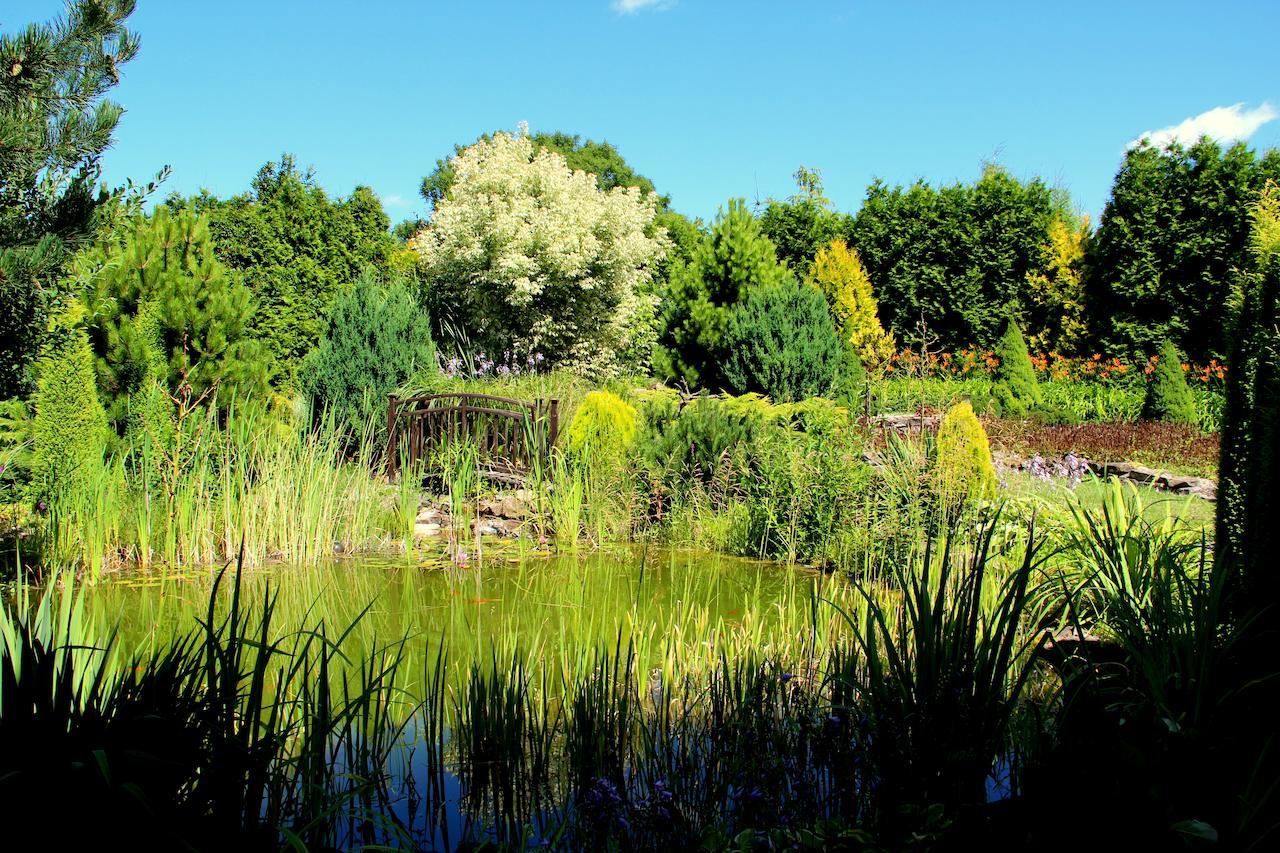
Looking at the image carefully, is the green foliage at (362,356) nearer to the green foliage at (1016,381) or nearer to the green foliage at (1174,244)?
the green foliage at (1016,381)

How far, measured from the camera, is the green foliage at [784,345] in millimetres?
10602

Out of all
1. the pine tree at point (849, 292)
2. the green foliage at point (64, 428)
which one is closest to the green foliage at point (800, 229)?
the pine tree at point (849, 292)

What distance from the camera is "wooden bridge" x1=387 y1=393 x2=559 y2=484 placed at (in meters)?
7.50

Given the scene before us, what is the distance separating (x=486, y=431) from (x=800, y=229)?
907cm

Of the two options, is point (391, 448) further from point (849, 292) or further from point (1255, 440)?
point (849, 292)

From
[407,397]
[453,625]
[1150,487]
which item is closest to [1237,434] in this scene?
[453,625]

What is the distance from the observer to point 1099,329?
13094mm

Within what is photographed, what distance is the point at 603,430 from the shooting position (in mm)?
6984

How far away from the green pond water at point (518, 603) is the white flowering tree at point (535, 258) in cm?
710

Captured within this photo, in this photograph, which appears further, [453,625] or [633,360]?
[633,360]

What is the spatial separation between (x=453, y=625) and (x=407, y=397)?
5.17m

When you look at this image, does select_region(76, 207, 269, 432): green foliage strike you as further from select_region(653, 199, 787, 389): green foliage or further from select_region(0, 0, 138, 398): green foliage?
select_region(653, 199, 787, 389): green foliage

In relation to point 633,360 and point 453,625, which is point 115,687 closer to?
point 453,625

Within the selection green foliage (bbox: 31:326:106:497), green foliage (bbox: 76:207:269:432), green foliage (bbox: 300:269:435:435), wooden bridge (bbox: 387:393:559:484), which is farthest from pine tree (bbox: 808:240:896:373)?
green foliage (bbox: 31:326:106:497)
